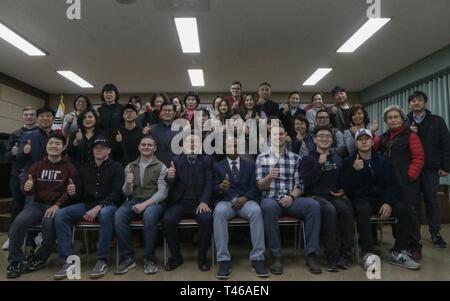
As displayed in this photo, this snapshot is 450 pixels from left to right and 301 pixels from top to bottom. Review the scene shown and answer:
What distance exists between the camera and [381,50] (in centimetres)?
609

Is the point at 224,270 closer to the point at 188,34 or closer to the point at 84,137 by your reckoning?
the point at 84,137

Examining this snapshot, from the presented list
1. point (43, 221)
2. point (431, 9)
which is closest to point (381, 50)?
point (431, 9)

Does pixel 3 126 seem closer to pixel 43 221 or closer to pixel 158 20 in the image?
pixel 158 20

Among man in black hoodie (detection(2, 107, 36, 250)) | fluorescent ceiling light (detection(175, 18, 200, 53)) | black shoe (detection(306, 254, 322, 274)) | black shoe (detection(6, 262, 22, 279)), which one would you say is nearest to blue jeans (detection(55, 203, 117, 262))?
black shoe (detection(6, 262, 22, 279))

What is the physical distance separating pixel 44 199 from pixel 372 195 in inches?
126

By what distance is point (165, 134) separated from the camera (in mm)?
3574

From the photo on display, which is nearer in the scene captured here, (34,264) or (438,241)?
(34,264)

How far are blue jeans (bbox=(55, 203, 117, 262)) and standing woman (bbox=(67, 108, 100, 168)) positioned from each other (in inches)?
24.1

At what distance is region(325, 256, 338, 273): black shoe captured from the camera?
111 inches

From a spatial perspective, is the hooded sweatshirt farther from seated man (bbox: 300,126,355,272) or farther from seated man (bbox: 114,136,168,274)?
seated man (bbox: 300,126,355,272)

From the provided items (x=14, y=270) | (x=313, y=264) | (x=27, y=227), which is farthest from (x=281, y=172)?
(x=14, y=270)

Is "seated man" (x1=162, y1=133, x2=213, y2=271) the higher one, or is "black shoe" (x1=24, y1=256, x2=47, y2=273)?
"seated man" (x1=162, y1=133, x2=213, y2=271)

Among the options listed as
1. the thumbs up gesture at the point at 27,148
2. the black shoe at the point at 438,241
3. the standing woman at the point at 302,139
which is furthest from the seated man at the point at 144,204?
the black shoe at the point at 438,241

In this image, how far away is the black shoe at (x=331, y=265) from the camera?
281 centimetres
